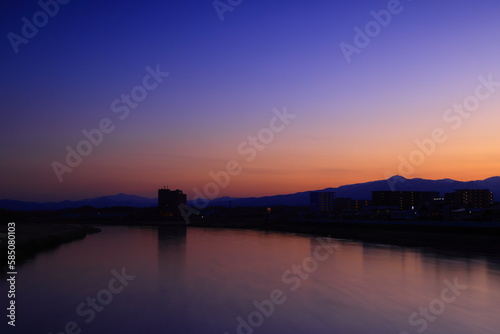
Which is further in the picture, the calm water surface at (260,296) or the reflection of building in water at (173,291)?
the reflection of building in water at (173,291)

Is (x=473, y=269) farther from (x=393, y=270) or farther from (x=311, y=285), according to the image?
(x=311, y=285)

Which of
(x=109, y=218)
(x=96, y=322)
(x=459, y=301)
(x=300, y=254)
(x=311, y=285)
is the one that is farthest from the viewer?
(x=109, y=218)

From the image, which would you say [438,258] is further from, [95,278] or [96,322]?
[96,322]

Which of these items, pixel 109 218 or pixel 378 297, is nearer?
pixel 378 297

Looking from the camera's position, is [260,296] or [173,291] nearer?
[260,296]

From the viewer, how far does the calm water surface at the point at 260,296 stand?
10.2m

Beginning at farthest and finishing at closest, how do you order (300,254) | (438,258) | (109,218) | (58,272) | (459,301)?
(109,218)
(300,254)
(438,258)
(58,272)
(459,301)

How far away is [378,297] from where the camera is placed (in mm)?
13344

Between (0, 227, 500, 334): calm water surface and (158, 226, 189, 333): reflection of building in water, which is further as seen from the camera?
(158, 226, 189, 333): reflection of building in water

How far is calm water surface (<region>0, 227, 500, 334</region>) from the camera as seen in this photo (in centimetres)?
1022

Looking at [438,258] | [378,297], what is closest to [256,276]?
[378,297]

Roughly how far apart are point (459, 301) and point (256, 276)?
766 centimetres

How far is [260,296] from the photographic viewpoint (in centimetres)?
1361

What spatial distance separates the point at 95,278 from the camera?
55.9ft
